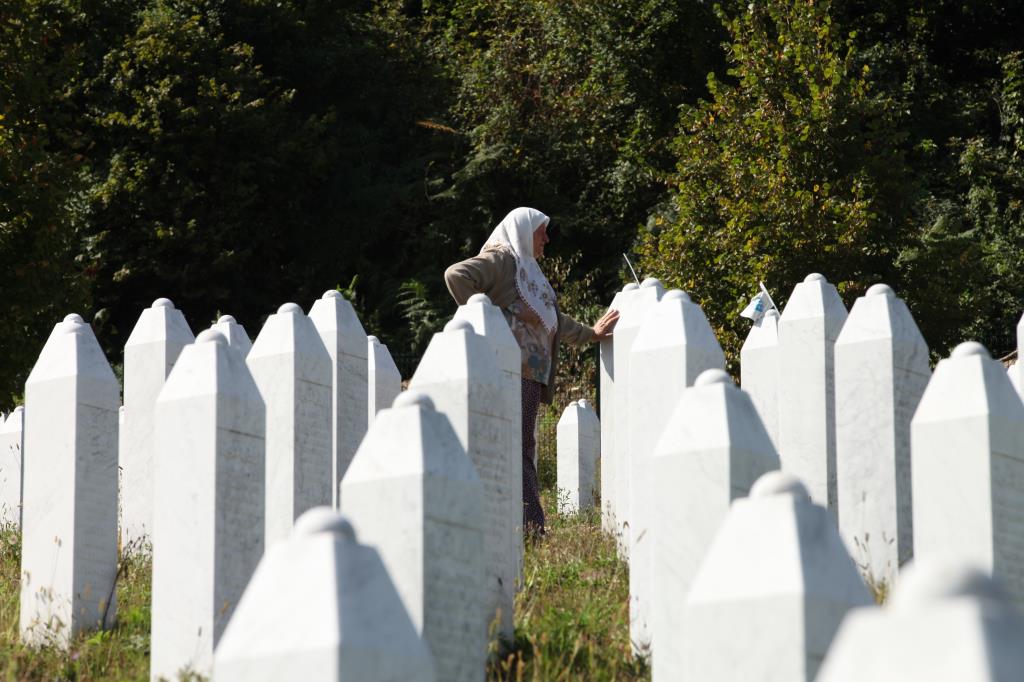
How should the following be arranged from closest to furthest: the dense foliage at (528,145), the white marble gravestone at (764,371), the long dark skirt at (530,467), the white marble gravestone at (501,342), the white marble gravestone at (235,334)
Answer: the white marble gravestone at (501,342)
the white marble gravestone at (764,371)
the long dark skirt at (530,467)
the white marble gravestone at (235,334)
the dense foliage at (528,145)

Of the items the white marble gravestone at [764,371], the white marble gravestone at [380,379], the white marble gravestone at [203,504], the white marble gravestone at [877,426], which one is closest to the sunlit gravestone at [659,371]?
the white marble gravestone at [877,426]

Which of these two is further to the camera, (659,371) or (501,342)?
(501,342)

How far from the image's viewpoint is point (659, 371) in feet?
18.4

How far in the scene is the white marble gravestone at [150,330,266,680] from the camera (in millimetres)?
4609

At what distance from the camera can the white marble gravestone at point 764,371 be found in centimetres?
759

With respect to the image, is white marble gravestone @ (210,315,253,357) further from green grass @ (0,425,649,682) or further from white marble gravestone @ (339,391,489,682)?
white marble gravestone @ (339,391,489,682)

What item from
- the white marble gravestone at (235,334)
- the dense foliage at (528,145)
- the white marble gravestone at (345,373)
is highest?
the dense foliage at (528,145)

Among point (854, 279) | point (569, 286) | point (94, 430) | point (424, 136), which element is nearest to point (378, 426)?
point (94, 430)

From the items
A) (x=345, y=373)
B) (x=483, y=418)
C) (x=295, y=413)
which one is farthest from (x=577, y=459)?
(x=483, y=418)

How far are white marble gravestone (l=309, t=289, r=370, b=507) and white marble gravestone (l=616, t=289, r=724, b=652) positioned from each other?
85.8 inches

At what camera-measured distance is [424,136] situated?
27.9 m

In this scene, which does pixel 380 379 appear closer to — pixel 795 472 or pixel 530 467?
pixel 530 467

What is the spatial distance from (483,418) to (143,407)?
9.86ft

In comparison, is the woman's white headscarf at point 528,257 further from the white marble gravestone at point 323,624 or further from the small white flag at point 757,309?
the white marble gravestone at point 323,624
